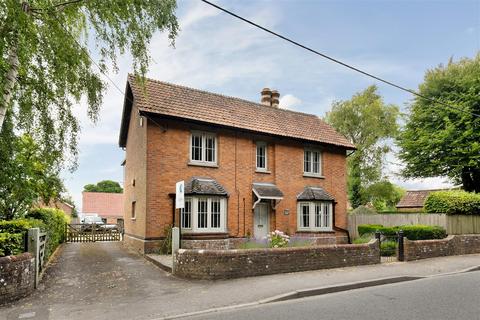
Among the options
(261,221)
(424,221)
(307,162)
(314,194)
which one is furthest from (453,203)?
(261,221)

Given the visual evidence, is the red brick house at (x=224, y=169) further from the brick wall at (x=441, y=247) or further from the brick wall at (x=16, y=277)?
the brick wall at (x=16, y=277)

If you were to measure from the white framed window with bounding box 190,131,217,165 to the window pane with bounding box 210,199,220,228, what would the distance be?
1.98m

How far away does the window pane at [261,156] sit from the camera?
782 inches

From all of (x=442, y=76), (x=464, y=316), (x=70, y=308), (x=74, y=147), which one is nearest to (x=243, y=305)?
(x=70, y=308)

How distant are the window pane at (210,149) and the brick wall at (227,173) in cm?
30

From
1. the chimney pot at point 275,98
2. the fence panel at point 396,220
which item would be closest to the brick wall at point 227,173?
the fence panel at point 396,220

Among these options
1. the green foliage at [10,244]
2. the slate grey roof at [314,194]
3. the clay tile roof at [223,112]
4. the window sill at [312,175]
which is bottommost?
the green foliage at [10,244]

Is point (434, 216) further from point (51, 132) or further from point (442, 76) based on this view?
point (51, 132)

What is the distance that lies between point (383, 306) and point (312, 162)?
563 inches

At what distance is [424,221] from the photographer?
20359 millimetres

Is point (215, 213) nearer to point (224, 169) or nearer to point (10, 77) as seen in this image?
point (224, 169)

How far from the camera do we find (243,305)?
810cm

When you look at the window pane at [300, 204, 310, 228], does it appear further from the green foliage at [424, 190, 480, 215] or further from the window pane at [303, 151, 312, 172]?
the green foliage at [424, 190, 480, 215]

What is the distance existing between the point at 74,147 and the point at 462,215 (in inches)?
779
